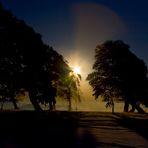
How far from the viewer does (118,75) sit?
75.1m

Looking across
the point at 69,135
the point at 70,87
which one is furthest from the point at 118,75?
the point at 69,135

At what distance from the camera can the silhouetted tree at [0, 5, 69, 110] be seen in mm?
44688

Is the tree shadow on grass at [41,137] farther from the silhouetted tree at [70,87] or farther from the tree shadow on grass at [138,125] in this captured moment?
the silhouetted tree at [70,87]

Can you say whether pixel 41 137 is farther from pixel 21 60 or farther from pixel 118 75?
pixel 118 75

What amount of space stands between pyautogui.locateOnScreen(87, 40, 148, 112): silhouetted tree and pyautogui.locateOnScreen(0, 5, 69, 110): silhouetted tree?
2379 centimetres

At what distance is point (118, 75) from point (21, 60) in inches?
1193

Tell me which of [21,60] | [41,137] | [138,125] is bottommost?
[41,137]

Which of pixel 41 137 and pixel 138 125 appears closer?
pixel 41 137

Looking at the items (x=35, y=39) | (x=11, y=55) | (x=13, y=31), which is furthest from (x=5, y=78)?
(x=35, y=39)

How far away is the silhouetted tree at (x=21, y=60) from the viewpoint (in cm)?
4469

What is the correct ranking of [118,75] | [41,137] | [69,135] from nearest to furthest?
1. [41,137]
2. [69,135]
3. [118,75]

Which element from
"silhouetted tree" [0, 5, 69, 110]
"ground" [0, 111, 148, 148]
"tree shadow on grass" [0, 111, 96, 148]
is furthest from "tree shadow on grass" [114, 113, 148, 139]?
"silhouetted tree" [0, 5, 69, 110]

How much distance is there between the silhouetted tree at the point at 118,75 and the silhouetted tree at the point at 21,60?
2379 centimetres

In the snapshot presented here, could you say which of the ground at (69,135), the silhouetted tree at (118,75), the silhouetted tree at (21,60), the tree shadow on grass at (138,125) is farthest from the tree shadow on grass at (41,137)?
the silhouetted tree at (118,75)
